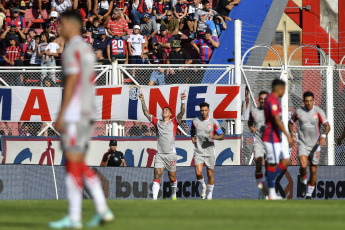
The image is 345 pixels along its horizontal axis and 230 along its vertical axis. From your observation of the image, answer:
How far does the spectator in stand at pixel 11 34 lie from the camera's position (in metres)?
25.5

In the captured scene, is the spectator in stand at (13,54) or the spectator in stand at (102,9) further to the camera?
the spectator in stand at (102,9)

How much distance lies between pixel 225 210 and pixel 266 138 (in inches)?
142

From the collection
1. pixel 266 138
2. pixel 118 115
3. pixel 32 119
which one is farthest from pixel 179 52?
pixel 266 138

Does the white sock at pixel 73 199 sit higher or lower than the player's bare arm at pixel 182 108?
lower

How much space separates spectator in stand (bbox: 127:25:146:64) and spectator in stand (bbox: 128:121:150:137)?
2327 millimetres

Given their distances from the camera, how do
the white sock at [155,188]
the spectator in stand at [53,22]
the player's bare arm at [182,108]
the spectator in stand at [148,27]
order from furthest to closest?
the spectator in stand at [53,22] → the spectator in stand at [148,27] → the player's bare arm at [182,108] → the white sock at [155,188]

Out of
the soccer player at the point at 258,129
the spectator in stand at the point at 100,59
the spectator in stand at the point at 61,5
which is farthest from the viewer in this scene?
the spectator in stand at the point at 61,5

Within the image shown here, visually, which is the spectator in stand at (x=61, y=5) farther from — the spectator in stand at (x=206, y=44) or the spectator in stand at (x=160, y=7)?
the spectator in stand at (x=206, y=44)

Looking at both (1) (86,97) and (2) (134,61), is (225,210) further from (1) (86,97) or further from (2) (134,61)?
(2) (134,61)

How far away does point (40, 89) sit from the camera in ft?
72.4

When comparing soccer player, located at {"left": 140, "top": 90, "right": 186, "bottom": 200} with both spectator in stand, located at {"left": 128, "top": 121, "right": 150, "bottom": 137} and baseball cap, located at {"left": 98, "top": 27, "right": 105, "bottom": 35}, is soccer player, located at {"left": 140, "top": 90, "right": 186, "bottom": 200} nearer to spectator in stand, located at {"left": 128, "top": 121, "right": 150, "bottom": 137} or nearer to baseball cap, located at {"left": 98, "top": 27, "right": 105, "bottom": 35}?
spectator in stand, located at {"left": 128, "top": 121, "right": 150, "bottom": 137}

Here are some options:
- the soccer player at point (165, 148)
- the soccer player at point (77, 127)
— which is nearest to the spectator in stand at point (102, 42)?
the soccer player at point (165, 148)

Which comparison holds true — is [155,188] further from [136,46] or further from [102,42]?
[102,42]

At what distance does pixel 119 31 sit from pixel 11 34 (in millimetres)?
3544
